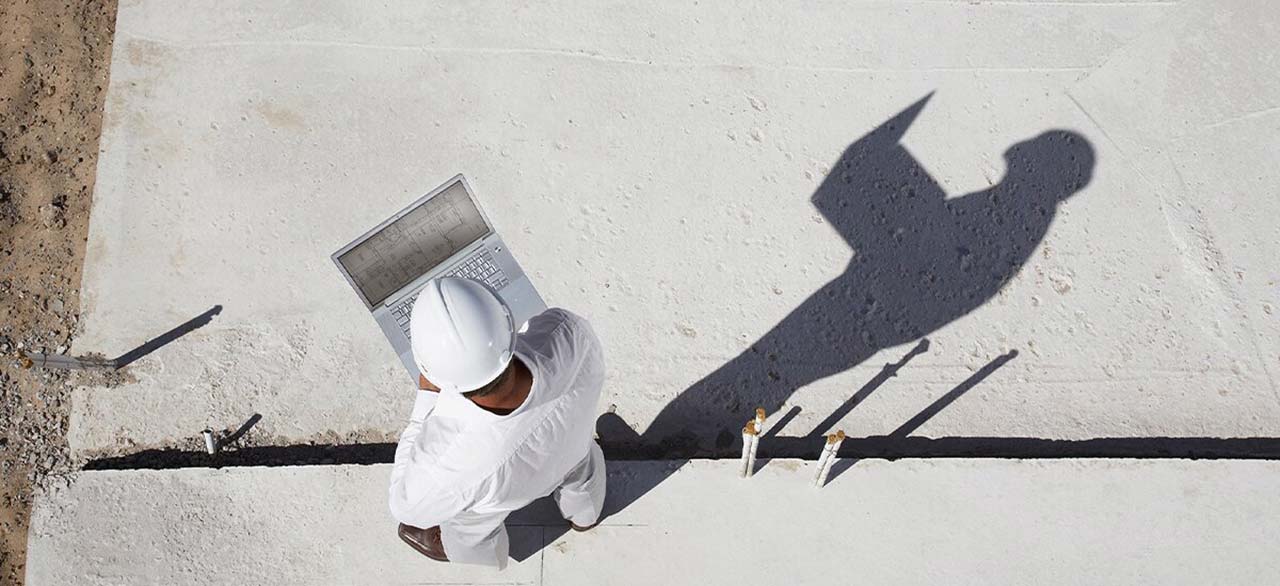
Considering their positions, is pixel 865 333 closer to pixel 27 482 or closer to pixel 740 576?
pixel 740 576

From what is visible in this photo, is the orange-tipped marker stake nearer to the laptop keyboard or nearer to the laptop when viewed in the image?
the laptop

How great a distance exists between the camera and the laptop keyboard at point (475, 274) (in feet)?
10.2

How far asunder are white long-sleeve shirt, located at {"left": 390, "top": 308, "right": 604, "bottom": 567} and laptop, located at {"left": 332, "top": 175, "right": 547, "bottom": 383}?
59cm

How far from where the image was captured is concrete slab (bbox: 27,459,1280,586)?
3.46 meters

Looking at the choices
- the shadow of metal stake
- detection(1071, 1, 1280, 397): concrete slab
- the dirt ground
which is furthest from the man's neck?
detection(1071, 1, 1280, 397): concrete slab

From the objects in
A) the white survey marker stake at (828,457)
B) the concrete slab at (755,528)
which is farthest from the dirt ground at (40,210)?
the white survey marker stake at (828,457)

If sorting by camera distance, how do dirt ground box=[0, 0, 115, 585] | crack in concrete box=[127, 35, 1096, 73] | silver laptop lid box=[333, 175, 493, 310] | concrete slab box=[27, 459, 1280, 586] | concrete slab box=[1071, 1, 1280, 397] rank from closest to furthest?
silver laptop lid box=[333, 175, 493, 310] < concrete slab box=[27, 459, 1280, 586] < dirt ground box=[0, 0, 115, 585] < concrete slab box=[1071, 1, 1280, 397] < crack in concrete box=[127, 35, 1096, 73]

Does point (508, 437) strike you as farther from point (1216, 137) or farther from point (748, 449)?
point (1216, 137)

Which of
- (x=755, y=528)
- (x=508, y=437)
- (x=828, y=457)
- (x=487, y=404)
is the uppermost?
(x=487, y=404)

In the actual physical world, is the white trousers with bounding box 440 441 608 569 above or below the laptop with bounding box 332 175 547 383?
below

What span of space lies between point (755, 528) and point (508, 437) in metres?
1.51

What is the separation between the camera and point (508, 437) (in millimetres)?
2328

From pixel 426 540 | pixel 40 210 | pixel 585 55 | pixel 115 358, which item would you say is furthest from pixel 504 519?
pixel 40 210

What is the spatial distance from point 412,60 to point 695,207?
62.2 inches
